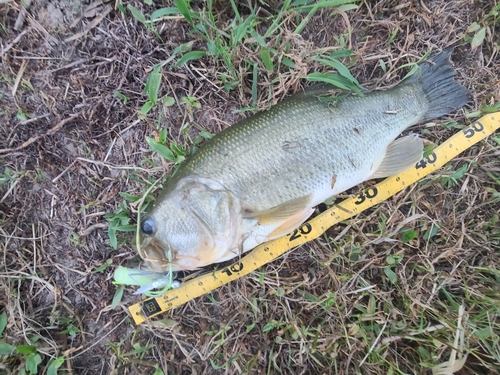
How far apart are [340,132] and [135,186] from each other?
1.75m

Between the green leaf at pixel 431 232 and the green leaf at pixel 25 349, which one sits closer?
the green leaf at pixel 25 349

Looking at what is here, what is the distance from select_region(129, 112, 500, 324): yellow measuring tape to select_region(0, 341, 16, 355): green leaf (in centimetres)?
106

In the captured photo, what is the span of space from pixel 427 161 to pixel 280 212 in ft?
4.43

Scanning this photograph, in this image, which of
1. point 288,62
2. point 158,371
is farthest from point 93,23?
point 158,371

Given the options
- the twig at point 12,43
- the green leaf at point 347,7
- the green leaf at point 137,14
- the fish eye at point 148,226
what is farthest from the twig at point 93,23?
the green leaf at point 347,7

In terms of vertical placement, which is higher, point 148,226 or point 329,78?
point 329,78

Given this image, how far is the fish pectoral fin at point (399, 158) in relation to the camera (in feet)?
8.38

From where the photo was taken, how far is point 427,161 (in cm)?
265

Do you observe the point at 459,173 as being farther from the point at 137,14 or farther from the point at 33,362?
the point at 33,362

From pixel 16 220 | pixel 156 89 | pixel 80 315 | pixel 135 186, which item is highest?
pixel 156 89

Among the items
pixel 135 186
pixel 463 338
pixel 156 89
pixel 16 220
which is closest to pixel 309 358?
pixel 463 338

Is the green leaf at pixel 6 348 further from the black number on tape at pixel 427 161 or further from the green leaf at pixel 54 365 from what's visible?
the black number on tape at pixel 427 161

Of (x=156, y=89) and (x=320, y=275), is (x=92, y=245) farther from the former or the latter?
(x=320, y=275)

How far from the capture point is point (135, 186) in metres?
2.76
